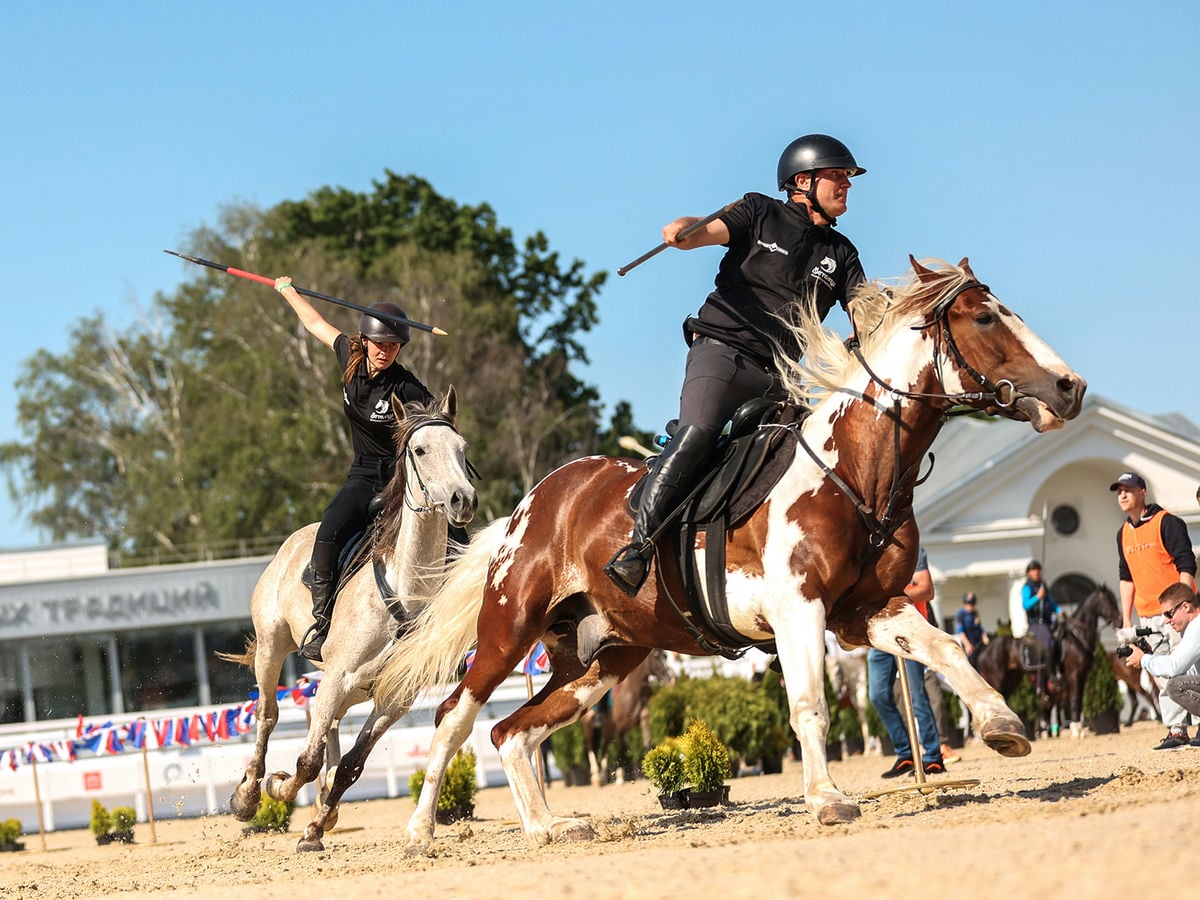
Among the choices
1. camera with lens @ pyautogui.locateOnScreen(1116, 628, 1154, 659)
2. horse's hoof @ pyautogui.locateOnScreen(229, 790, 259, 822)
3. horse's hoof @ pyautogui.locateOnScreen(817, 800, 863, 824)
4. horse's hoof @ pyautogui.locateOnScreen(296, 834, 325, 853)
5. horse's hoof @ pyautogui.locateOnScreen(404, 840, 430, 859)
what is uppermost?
camera with lens @ pyautogui.locateOnScreen(1116, 628, 1154, 659)

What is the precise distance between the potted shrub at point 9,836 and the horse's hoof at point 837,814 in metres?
12.3

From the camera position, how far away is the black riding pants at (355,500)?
9.55 metres

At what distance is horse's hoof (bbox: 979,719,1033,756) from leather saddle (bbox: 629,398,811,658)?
135 centimetres

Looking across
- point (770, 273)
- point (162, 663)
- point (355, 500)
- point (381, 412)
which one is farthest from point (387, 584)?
point (162, 663)

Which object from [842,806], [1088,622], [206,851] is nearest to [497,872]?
[842,806]

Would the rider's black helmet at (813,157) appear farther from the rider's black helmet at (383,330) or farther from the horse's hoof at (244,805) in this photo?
the horse's hoof at (244,805)

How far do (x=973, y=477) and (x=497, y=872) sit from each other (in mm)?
29886

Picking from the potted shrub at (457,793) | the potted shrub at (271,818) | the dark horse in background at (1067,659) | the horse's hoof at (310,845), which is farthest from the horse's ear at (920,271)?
the dark horse in background at (1067,659)

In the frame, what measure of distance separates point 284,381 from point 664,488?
38.9m

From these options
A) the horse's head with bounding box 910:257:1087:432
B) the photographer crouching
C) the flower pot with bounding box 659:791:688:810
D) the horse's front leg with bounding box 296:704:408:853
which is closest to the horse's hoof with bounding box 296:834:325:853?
the horse's front leg with bounding box 296:704:408:853

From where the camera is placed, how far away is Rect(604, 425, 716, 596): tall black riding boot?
6867 millimetres

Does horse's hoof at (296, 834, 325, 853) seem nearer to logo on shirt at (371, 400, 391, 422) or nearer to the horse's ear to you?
logo on shirt at (371, 400, 391, 422)

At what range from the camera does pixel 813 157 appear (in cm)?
709

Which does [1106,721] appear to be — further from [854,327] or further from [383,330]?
[854,327]
